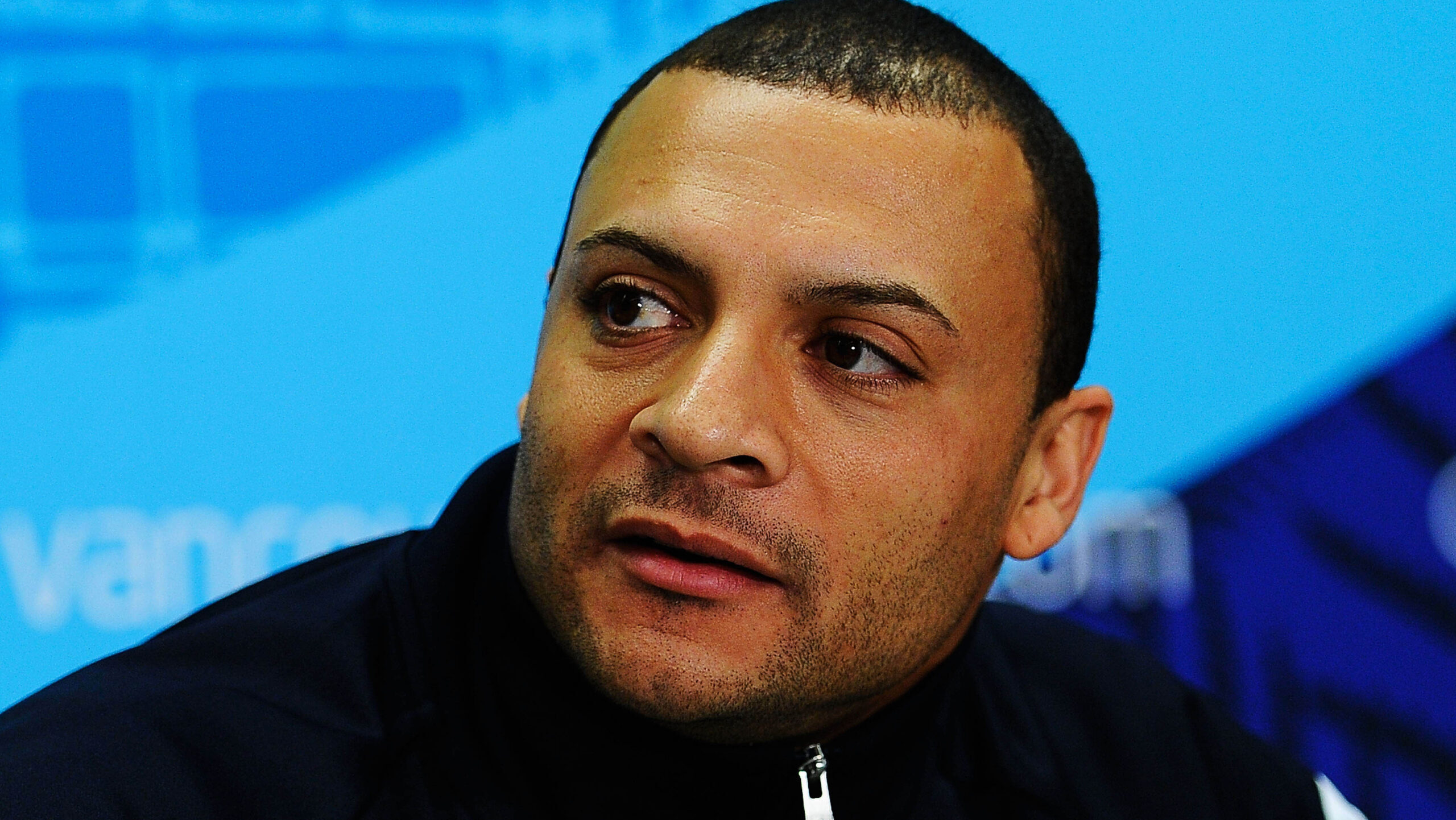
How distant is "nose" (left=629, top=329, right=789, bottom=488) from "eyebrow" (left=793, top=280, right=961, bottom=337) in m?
0.07

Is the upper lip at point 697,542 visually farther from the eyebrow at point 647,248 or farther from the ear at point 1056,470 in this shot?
the ear at point 1056,470

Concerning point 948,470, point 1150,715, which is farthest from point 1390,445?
point 948,470

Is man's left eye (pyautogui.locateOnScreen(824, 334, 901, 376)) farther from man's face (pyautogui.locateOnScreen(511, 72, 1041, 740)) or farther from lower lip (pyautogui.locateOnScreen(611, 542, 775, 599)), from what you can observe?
lower lip (pyautogui.locateOnScreen(611, 542, 775, 599))

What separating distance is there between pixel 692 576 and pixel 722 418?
0.14 m

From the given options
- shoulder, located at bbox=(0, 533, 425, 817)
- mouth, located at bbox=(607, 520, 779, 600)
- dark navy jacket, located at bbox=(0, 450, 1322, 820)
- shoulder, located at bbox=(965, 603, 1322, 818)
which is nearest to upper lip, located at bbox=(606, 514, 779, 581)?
mouth, located at bbox=(607, 520, 779, 600)

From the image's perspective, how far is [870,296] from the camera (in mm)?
1272

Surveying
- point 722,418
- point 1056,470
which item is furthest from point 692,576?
point 1056,470

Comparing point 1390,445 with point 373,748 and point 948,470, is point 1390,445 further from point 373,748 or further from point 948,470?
point 373,748

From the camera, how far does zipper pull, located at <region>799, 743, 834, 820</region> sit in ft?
4.40

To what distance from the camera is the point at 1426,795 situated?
233 centimetres

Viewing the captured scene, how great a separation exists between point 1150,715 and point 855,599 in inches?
25.1

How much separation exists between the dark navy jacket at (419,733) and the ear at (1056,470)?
0.13 meters

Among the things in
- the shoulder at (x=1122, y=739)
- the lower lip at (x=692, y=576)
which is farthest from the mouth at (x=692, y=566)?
the shoulder at (x=1122, y=739)

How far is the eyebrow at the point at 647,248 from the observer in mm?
1272
